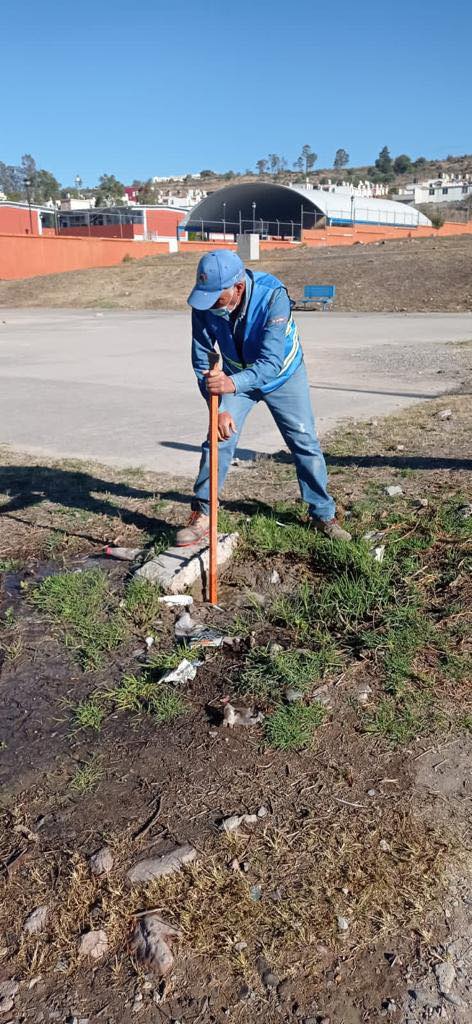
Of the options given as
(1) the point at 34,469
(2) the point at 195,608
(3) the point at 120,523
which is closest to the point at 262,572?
(2) the point at 195,608

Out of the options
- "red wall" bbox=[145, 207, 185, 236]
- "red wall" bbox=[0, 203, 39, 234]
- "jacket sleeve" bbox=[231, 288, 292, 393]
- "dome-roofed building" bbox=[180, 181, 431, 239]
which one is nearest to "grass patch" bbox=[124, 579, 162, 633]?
"jacket sleeve" bbox=[231, 288, 292, 393]

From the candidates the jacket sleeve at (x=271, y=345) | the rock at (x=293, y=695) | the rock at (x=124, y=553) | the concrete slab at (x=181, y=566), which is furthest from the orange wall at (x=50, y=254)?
the rock at (x=293, y=695)

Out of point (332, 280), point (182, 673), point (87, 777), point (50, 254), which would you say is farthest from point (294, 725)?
point (50, 254)

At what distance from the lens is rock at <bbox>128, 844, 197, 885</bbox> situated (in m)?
2.40

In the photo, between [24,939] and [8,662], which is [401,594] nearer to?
[8,662]

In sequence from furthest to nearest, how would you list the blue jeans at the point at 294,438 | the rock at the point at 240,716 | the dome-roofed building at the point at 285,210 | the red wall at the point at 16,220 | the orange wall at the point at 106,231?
the dome-roofed building at the point at 285,210
the orange wall at the point at 106,231
the red wall at the point at 16,220
the blue jeans at the point at 294,438
the rock at the point at 240,716

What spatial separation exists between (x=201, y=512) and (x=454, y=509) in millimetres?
1616

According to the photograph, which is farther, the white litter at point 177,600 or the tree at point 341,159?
the tree at point 341,159

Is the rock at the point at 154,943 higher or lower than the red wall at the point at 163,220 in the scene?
lower

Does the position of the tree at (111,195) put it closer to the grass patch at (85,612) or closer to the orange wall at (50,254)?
the orange wall at (50,254)

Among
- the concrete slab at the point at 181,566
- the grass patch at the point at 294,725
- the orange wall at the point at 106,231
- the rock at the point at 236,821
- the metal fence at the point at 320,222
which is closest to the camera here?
the rock at the point at 236,821

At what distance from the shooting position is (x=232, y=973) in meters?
2.11

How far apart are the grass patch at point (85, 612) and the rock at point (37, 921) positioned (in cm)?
138

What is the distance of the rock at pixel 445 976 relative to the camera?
205 cm
